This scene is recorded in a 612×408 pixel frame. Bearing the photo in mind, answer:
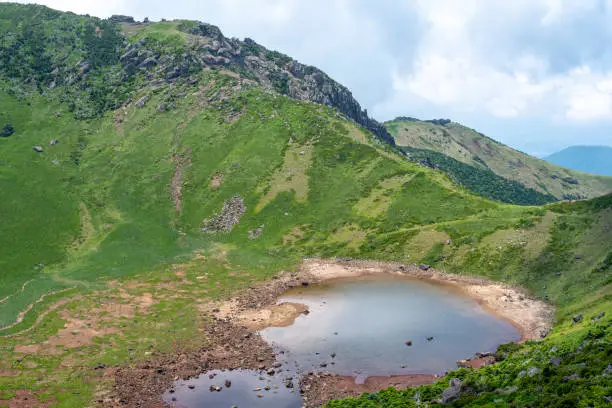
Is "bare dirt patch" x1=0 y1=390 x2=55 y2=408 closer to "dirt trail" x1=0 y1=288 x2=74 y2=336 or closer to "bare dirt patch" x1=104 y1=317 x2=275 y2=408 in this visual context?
"bare dirt patch" x1=104 y1=317 x2=275 y2=408

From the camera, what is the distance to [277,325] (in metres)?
61.5

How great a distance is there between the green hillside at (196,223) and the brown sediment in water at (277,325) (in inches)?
96.9

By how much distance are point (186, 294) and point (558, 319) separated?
58.1 m

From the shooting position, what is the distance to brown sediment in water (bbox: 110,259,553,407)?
147 feet

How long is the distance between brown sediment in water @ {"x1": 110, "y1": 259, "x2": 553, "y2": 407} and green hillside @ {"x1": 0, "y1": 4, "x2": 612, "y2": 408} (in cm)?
246

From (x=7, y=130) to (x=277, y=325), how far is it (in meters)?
139

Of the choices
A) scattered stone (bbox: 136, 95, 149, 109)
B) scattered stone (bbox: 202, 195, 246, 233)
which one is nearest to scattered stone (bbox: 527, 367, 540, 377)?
scattered stone (bbox: 202, 195, 246, 233)

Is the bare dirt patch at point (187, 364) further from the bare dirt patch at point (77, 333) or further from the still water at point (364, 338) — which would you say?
the bare dirt patch at point (77, 333)

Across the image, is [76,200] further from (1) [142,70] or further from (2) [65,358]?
(1) [142,70]

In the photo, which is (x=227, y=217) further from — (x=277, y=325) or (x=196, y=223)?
(x=277, y=325)

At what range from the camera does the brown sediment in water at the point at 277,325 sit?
147 feet

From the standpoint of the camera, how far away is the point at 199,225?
110688 mm

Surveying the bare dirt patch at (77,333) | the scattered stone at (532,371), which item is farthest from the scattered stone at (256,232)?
the scattered stone at (532,371)

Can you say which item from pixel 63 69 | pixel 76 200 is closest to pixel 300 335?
pixel 76 200
